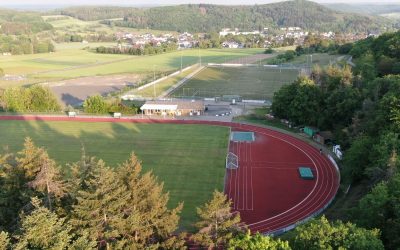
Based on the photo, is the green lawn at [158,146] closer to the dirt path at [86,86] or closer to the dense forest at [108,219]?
the dense forest at [108,219]

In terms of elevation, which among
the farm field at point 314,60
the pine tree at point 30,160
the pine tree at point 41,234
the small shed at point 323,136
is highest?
the farm field at point 314,60

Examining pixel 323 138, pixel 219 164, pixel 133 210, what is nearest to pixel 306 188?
pixel 219 164

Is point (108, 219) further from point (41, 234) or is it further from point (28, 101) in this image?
point (28, 101)

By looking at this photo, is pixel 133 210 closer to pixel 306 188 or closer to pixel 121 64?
pixel 306 188

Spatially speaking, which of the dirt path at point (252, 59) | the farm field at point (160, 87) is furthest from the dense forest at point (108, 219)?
the dirt path at point (252, 59)

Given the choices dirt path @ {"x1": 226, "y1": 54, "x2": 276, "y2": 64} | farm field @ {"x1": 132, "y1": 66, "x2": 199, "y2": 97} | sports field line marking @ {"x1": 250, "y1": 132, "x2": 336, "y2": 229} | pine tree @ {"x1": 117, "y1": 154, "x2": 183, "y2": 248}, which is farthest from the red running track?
dirt path @ {"x1": 226, "y1": 54, "x2": 276, "y2": 64}

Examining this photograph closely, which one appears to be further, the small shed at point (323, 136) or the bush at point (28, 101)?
the bush at point (28, 101)

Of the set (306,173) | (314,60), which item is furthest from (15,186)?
(314,60)
